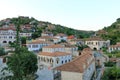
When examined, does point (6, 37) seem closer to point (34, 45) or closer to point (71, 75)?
point (34, 45)

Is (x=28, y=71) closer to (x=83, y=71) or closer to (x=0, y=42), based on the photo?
(x=83, y=71)

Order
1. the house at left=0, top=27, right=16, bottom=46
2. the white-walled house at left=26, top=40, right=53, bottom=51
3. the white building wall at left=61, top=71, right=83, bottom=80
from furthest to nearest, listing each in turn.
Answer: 1. the house at left=0, top=27, right=16, bottom=46
2. the white-walled house at left=26, top=40, right=53, bottom=51
3. the white building wall at left=61, top=71, right=83, bottom=80

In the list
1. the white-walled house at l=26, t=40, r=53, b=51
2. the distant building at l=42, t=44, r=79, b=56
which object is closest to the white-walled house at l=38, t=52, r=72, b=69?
the distant building at l=42, t=44, r=79, b=56

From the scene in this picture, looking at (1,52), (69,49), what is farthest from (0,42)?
(69,49)

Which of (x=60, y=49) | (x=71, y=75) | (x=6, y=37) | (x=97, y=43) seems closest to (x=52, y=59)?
(x=60, y=49)

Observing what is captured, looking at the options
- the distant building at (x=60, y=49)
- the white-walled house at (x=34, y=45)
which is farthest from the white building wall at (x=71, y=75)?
the white-walled house at (x=34, y=45)

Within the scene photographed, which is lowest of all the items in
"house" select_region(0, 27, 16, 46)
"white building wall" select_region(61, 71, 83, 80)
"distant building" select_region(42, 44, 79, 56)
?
"white building wall" select_region(61, 71, 83, 80)

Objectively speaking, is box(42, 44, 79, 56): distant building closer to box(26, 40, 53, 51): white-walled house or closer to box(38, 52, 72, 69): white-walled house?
box(38, 52, 72, 69): white-walled house

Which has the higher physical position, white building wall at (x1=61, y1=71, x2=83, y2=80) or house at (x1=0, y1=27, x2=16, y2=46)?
house at (x1=0, y1=27, x2=16, y2=46)

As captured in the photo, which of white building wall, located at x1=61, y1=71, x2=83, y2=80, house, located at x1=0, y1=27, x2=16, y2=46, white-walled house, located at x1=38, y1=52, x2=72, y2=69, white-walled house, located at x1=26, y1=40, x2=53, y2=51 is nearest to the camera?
white building wall, located at x1=61, y1=71, x2=83, y2=80

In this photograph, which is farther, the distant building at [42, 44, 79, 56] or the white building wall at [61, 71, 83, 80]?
the distant building at [42, 44, 79, 56]

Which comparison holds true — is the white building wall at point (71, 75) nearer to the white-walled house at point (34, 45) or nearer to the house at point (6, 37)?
the white-walled house at point (34, 45)

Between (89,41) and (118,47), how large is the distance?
11946 mm

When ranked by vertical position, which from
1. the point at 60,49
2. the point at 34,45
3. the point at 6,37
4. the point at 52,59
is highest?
the point at 6,37
